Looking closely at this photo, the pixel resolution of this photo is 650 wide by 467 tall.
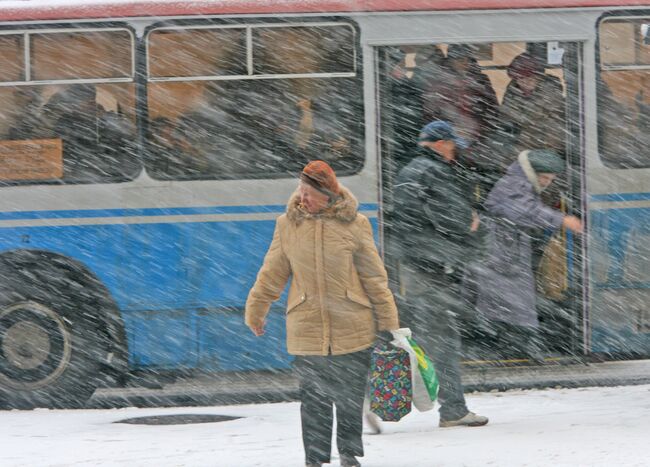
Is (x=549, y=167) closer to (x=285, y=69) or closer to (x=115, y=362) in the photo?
(x=285, y=69)

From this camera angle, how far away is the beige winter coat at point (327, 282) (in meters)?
7.75

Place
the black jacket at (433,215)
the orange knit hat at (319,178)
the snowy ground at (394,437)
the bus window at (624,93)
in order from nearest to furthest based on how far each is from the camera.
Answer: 1. the orange knit hat at (319,178)
2. the snowy ground at (394,437)
3. the black jacket at (433,215)
4. the bus window at (624,93)

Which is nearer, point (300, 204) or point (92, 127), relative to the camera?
point (300, 204)

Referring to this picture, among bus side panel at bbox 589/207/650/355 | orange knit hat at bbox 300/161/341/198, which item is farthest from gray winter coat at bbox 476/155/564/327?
orange knit hat at bbox 300/161/341/198

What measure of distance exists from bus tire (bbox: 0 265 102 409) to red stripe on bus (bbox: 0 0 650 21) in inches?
75.6

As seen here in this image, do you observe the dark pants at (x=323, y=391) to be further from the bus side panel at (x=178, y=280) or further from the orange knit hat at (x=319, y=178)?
the bus side panel at (x=178, y=280)

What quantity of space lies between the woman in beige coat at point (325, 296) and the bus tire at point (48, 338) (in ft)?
11.8

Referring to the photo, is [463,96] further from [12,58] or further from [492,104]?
[12,58]

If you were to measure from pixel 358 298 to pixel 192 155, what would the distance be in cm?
376

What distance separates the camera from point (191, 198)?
441 inches

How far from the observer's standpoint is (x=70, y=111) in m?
11.1

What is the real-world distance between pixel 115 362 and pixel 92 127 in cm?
177

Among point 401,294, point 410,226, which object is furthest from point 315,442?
point 401,294

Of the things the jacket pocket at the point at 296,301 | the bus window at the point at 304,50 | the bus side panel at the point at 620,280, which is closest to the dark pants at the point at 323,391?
the jacket pocket at the point at 296,301
